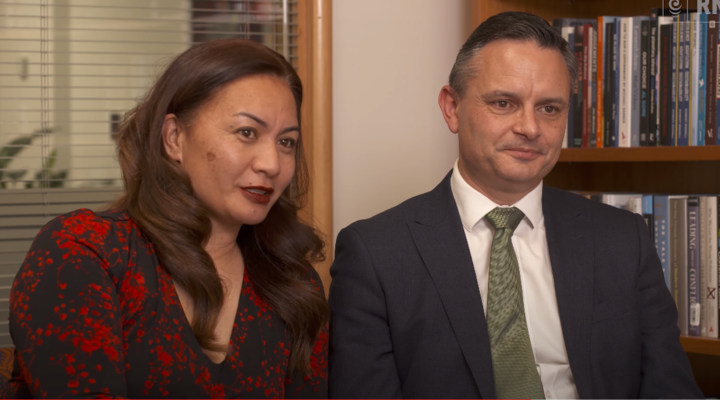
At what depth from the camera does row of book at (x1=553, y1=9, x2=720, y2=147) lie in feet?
5.94

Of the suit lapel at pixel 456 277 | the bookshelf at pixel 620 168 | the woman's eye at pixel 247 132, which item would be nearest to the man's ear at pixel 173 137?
the woman's eye at pixel 247 132

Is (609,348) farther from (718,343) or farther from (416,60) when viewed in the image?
(416,60)

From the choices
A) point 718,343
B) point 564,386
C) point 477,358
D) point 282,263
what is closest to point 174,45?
point 282,263

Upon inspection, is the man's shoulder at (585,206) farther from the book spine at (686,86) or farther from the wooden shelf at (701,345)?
the wooden shelf at (701,345)

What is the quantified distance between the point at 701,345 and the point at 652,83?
2.37 feet

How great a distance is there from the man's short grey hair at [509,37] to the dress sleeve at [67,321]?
2.96ft

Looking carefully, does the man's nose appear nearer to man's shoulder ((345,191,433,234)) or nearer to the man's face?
the man's face

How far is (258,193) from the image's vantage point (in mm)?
1297

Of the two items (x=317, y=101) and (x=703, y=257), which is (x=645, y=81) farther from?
(x=317, y=101)

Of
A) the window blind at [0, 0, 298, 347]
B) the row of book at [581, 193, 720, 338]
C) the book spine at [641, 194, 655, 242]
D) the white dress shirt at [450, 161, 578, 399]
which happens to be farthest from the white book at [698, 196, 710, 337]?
the window blind at [0, 0, 298, 347]

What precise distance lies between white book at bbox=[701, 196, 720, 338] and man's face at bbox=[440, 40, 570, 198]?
1.94 feet

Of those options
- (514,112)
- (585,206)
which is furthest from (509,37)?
(585,206)

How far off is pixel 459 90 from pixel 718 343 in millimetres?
977

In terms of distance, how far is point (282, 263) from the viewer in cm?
148
